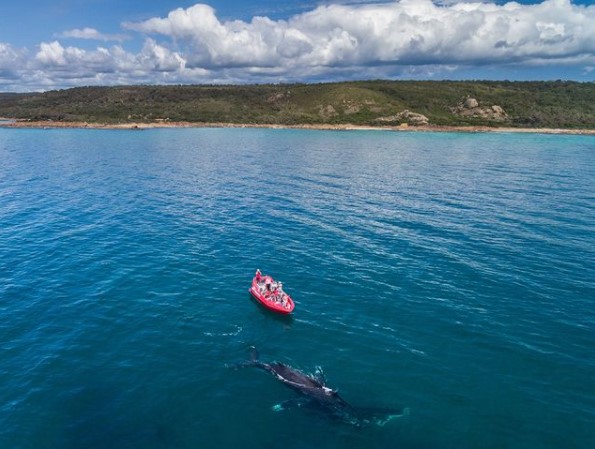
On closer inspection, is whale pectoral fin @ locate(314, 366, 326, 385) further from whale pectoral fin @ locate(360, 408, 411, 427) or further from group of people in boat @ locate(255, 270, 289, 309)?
group of people in boat @ locate(255, 270, 289, 309)

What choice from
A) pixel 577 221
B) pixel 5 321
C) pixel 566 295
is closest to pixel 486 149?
pixel 577 221

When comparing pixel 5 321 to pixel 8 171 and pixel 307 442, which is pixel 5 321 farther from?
pixel 8 171

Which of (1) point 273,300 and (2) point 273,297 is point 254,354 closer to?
(1) point 273,300

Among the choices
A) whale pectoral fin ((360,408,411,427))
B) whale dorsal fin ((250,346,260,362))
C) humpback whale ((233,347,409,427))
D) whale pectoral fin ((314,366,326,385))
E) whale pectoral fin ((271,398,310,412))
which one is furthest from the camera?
whale dorsal fin ((250,346,260,362))

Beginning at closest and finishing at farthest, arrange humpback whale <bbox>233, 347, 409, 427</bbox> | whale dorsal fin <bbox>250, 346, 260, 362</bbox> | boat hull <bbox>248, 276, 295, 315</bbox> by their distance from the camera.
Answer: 1. humpback whale <bbox>233, 347, 409, 427</bbox>
2. whale dorsal fin <bbox>250, 346, 260, 362</bbox>
3. boat hull <bbox>248, 276, 295, 315</bbox>

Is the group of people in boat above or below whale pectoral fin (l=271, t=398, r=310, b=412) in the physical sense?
above

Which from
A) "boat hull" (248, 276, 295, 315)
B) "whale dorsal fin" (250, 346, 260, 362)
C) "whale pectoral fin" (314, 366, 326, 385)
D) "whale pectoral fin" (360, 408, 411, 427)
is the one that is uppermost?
"boat hull" (248, 276, 295, 315)

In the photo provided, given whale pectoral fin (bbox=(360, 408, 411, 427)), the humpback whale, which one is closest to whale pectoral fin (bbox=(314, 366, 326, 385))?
the humpback whale

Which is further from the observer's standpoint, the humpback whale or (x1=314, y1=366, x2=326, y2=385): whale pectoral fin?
(x1=314, y1=366, x2=326, y2=385): whale pectoral fin
